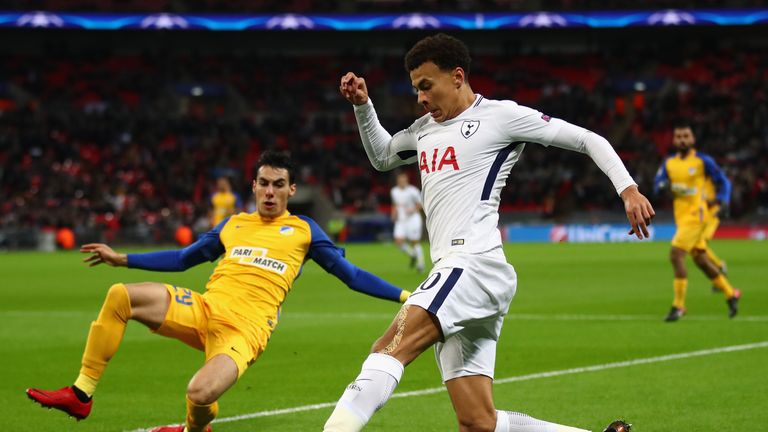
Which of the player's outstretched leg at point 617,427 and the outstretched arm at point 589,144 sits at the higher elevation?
the outstretched arm at point 589,144

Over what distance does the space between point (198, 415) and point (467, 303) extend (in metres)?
2.12

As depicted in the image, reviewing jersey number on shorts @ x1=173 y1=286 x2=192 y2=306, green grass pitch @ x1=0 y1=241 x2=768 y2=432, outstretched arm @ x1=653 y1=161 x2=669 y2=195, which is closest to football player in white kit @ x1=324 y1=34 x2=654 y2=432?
jersey number on shorts @ x1=173 y1=286 x2=192 y2=306

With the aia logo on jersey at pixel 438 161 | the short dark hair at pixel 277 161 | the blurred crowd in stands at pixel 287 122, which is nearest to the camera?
the aia logo on jersey at pixel 438 161

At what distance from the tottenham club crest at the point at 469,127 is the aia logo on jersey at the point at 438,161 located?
3.9 inches

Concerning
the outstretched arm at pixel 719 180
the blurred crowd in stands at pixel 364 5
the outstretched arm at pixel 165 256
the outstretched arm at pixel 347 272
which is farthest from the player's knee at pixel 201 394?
the blurred crowd in stands at pixel 364 5

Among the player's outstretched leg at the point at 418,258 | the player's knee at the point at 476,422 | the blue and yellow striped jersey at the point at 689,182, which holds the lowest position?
the player's outstretched leg at the point at 418,258

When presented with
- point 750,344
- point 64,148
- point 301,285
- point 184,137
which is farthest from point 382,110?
point 750,344

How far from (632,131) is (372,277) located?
42391 mm

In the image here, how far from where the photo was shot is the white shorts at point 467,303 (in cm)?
482

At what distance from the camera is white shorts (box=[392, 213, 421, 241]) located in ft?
85.1

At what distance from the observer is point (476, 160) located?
5.20m

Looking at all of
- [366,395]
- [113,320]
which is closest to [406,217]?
[113,320]

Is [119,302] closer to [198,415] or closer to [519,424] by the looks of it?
[198,415]

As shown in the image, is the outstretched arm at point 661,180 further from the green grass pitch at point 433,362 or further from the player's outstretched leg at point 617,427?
the player's outstretched leg at point 617,427
